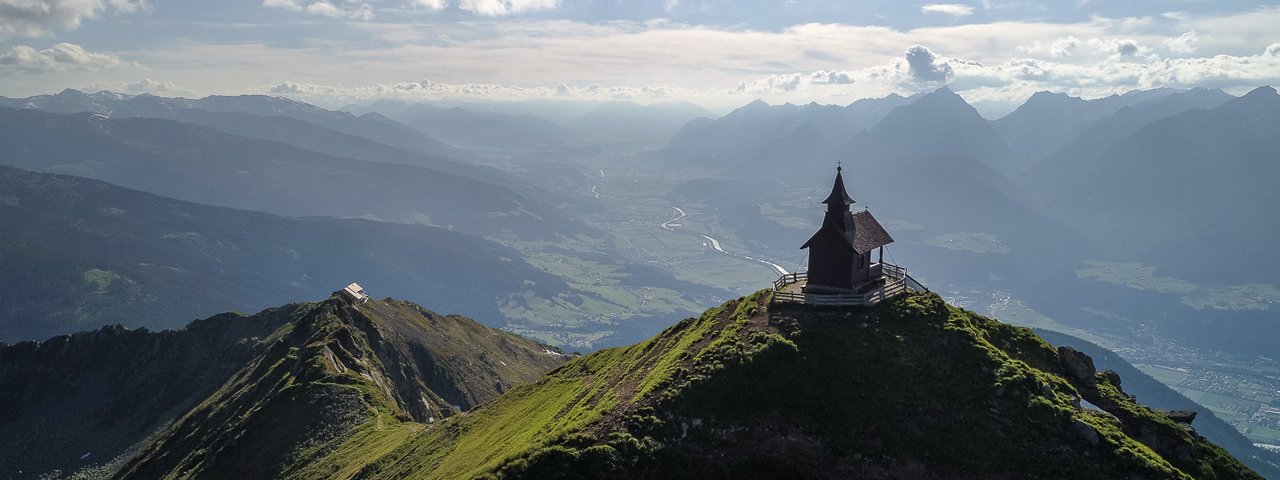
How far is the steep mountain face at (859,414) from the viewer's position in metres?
40.2

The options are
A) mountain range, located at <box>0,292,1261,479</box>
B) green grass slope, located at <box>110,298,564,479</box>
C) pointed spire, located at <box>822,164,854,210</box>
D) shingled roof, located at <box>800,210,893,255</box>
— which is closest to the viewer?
mountain range, located at <box>0,292,1261,479</box>

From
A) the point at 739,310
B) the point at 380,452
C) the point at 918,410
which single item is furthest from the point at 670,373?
the point at 380,452

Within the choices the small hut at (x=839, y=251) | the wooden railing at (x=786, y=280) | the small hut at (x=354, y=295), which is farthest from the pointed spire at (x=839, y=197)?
the small hut at (x=354, y=295)

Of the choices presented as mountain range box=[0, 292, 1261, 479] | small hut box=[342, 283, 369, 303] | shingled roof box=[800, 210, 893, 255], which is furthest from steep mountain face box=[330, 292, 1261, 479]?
small hut box=[342, 283, 369, 303]

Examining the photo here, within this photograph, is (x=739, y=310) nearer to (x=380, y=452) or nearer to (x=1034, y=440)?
(x=1034, y=440)

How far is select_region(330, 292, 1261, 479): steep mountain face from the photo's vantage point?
132ft

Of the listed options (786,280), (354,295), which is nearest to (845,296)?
(786,280)

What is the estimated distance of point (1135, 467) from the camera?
40.2 m

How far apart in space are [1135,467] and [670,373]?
2644 cm

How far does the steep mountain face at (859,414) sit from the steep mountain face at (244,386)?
44.5m

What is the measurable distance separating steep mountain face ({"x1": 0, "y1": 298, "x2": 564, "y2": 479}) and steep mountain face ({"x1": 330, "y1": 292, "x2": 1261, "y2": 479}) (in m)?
44.5

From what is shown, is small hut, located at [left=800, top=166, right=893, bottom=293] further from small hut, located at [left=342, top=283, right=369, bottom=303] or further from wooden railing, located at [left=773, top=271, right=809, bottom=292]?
small hut, located at [left=342, top=283, right=369, bottom=303]

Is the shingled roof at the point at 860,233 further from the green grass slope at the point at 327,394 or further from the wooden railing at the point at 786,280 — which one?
the green grass slope at the point at 327,394

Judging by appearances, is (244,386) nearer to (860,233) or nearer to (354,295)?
(354,295)
